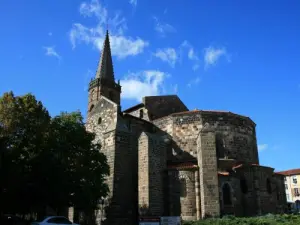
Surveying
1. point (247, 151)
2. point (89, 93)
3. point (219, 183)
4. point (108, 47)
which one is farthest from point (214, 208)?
point (108, 47)

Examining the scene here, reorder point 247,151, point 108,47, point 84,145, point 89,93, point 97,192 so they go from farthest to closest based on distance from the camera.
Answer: point 108,47
point 89,93
point 247,151
point 84,145
point 97,192

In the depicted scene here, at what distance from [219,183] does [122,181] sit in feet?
21.8

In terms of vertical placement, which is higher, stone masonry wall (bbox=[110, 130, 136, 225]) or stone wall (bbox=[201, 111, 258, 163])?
stone wall (bbox=[201, 111, 258, 163])

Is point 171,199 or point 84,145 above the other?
point 84,145

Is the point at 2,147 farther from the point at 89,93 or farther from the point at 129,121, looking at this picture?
the point at 89,93

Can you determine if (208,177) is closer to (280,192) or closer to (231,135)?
(231,135)

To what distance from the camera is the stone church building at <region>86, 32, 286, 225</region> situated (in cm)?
2094

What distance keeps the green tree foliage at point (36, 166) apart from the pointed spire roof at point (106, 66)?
2136 cm

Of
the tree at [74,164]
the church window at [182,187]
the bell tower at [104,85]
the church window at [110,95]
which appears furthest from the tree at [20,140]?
the church window at [110,95]

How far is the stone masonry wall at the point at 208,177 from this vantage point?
783 inches

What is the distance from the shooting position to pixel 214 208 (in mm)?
19797

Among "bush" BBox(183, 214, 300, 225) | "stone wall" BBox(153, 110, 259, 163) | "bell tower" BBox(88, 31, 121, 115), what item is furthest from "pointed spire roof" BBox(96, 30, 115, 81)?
"bush" BBox(183, 214, 300, 225)

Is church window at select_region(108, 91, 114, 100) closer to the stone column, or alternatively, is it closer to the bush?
the stone column

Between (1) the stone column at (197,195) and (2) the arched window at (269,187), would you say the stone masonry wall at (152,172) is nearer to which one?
(1) the stone column at (197,195)
